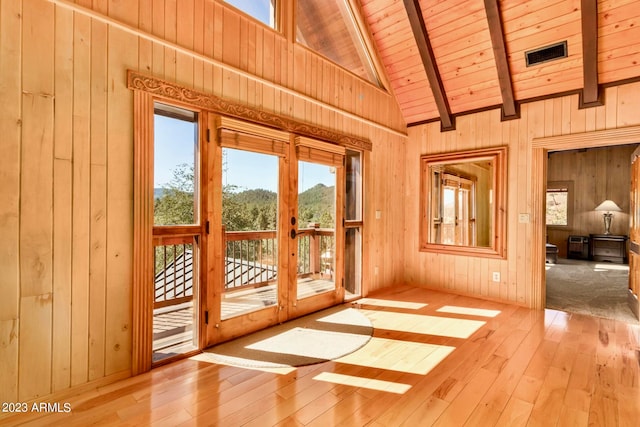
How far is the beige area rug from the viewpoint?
8.42 ft

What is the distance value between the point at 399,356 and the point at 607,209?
8.70m

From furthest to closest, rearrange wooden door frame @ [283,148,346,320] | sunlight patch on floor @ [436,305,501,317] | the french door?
sunlight patch on floor @ [436,305,501,317] → wooden door frame @ [283,148,346,320] → the french door

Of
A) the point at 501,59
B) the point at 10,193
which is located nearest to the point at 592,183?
the point at 501,59

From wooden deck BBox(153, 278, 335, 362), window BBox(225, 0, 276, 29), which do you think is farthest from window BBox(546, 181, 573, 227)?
window BBox(225, 0, 276, 29)

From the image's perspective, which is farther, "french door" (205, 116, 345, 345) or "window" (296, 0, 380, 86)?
"window" (296, 0, 380, 86)

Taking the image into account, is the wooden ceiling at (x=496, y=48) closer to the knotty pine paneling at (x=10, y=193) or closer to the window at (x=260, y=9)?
the window at (x=260, y=9)

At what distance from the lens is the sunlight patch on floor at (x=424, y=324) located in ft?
10.5

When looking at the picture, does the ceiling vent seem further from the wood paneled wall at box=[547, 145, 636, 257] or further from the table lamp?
the table lamp

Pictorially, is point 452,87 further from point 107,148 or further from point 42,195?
point 42,195

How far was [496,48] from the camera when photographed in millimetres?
3633

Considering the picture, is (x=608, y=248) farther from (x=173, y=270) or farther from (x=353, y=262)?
(x=173, y=270)

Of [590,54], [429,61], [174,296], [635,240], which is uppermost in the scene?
[429,61]

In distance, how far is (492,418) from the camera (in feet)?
6.11

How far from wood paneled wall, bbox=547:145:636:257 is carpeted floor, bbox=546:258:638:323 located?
1.33 metres
